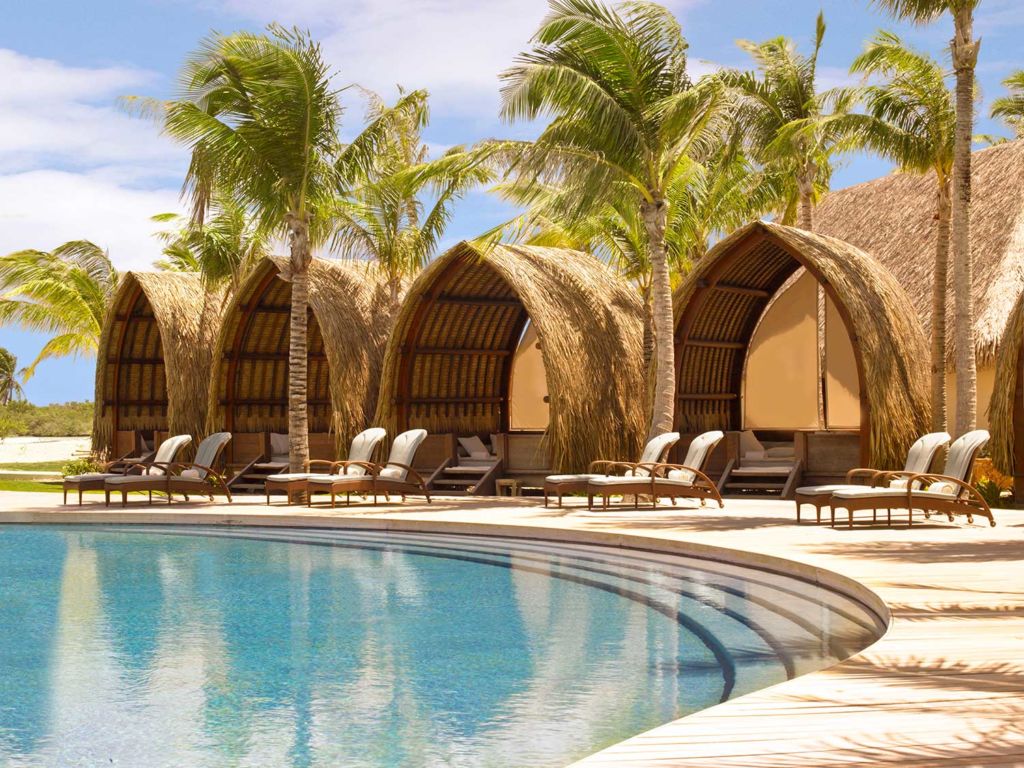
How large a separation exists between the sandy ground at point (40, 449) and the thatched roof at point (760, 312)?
20.4m

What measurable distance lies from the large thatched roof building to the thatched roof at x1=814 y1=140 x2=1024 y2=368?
0.02m

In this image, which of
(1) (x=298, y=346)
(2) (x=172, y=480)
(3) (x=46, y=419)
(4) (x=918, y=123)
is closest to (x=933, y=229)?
(4) (x=918, y=123)

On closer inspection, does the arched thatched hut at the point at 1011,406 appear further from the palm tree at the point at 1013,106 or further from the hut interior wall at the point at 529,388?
the hut interior wall at the point at 529,388

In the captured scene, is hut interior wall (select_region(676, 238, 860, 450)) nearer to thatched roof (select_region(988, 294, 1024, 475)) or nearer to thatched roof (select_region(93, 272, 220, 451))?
thatched roof (select_region(988, 294, 1024, 475))

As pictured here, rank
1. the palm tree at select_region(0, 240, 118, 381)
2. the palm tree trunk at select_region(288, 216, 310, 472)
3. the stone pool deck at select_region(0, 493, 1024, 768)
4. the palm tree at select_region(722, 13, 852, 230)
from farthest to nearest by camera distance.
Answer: the palm tree at select_region(0, 240, 118, 381) < the palm tree at select_region(722, 13, 852, 230) < the palm tree trunk at select_region(288, 216, 310, 472) < the stone pool deck at select_region(0, 493, 1024, 768)

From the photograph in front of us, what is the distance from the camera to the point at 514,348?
19156 millimetres

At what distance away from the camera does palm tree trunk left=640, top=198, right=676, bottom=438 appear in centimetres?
1474

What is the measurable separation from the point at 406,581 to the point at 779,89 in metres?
12.9

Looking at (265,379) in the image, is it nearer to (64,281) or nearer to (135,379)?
(135,379)

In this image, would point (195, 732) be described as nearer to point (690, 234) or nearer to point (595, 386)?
point (595, 386)

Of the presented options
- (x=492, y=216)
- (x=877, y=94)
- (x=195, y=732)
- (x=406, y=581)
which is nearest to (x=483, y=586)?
(x=406, y=581)

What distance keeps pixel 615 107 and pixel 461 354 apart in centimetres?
566

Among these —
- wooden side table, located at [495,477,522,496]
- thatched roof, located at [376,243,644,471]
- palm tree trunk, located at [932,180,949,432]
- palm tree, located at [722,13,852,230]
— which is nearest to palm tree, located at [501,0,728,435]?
thatched roof, located at [376,243,644,471]

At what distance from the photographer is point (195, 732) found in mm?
4668
